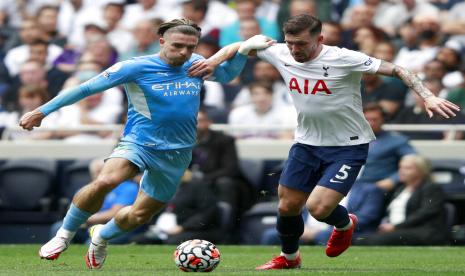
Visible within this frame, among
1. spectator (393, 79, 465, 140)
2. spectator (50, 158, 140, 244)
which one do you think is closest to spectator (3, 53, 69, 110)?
spectator (50, 158, 140, 244)

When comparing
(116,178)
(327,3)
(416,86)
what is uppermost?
(416,86)

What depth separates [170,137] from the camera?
11.6 metres

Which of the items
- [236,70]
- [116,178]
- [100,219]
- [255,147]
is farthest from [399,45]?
[116,178]

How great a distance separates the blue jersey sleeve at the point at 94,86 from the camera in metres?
11.3

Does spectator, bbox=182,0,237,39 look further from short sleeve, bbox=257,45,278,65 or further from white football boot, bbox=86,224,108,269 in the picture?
white football boot, bbox=86,224,108,269

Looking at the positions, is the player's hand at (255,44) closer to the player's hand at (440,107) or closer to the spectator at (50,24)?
the player's hand at (440,107)

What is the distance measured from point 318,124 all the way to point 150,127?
5.01ft

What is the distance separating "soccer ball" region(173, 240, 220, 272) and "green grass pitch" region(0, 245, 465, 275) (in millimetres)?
110

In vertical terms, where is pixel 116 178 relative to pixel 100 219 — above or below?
above

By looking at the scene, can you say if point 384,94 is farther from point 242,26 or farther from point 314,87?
point 314,87

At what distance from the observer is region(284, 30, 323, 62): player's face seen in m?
11.2

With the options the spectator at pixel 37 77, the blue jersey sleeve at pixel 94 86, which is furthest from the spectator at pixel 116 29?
the blue jersey sleeve at pixel 94 86

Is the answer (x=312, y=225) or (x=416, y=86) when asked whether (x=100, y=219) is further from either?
(x=416, y=86)

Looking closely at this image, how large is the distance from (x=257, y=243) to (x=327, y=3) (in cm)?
531
